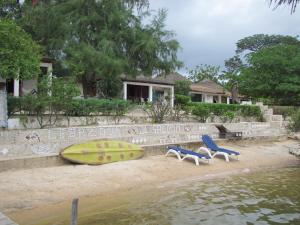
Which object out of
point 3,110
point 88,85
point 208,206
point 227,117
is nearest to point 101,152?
point 3,110

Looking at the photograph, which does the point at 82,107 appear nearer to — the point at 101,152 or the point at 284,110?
the point at 101,152

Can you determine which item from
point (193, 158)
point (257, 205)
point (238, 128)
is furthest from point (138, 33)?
point (257, 205)

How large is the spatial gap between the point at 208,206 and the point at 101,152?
512 cm

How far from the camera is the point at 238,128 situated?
68.5ft

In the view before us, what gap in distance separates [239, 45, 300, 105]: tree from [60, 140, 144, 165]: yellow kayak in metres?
17.0

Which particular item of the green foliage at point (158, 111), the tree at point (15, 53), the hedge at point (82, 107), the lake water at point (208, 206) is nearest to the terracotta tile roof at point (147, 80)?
the green foliage at point (158, 111)

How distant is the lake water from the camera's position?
8859 mm

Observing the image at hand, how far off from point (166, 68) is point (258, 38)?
4336cm

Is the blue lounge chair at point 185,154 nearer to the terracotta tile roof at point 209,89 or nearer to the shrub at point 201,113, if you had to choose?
the shrub at point 201,113

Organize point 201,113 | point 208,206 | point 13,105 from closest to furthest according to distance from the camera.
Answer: point 208,206, point 13,105, point 201,113

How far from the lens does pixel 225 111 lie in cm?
2238

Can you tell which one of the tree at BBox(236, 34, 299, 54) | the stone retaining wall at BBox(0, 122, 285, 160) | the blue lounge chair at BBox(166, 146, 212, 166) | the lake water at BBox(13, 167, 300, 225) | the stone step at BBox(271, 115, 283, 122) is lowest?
the lake water at BBox(13, 167, 300, 225)

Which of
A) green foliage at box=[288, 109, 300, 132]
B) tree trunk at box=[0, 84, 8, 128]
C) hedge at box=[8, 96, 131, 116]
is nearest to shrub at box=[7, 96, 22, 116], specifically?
hedge at box=[8, 96, 131, 116]

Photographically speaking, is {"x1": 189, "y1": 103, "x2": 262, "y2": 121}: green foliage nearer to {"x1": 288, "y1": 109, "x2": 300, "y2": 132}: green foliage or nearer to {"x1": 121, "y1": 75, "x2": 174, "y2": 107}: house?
{"x1": 288, "y1": 109, "x2": 300, "y2": 132}: green foliage
